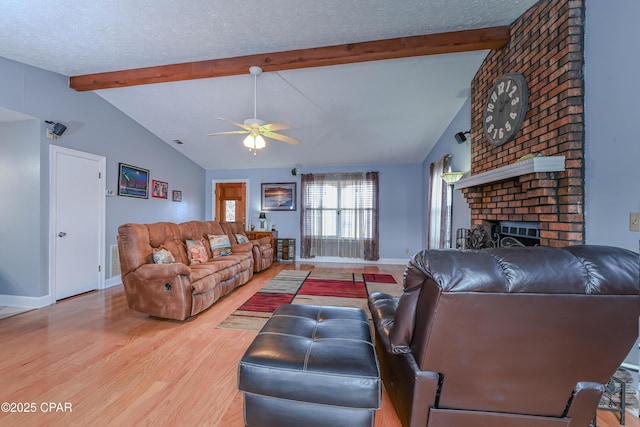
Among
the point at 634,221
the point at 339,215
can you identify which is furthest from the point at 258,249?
the point at 634,221

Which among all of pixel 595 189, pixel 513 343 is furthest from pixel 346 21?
pixel 513 343

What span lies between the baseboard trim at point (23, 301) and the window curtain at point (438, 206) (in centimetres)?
554

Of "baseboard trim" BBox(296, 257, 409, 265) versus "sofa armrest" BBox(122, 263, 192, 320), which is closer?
"sofa armrest" BBox(122, 263, 192, 320)

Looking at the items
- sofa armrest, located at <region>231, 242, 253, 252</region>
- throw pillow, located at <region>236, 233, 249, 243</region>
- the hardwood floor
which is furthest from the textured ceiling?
the hardwood floor

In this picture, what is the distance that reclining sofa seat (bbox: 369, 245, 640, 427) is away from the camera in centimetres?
83

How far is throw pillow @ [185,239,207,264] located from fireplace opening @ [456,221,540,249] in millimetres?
3635

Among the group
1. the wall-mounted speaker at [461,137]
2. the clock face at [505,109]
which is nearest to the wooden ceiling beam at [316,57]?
the clock face at [505,109]

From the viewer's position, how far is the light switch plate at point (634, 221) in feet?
4.89

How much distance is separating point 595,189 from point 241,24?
3.23 meters

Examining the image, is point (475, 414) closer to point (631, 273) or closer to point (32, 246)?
point (631, 273)

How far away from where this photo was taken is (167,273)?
2418 millimetres

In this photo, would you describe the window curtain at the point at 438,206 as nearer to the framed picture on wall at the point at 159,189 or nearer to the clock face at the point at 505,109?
the clock face at the point at 505,109

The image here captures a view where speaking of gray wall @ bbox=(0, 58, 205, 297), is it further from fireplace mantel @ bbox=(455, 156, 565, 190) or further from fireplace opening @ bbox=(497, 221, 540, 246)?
fireplace opening @ bbox=(497, 221, 540, 246)

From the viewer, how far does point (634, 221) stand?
1.52 m
